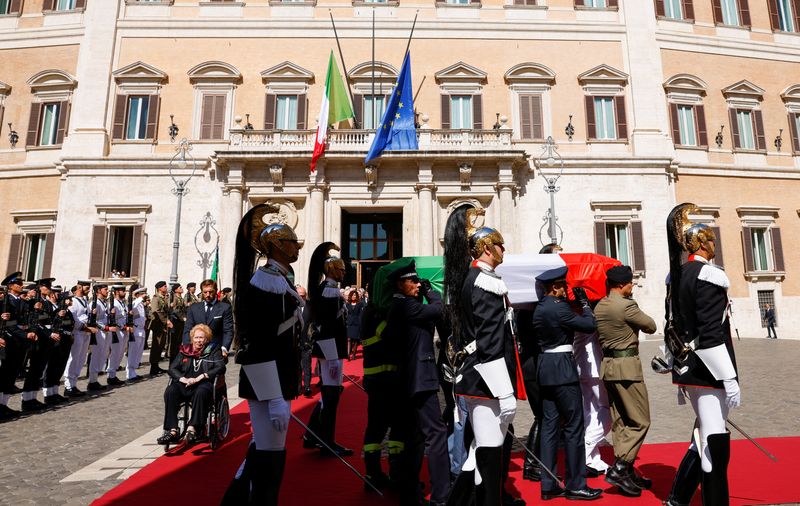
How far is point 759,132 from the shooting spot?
2086 cm

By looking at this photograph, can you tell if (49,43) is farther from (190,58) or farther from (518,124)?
(518,124)

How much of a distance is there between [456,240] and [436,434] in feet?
5.12

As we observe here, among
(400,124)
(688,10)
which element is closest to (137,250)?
(400,124)

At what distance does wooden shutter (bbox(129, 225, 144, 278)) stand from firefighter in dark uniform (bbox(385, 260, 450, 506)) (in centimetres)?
1685

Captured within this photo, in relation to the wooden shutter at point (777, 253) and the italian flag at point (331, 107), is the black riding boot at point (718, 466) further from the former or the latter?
the wooden shutter at point (777, 253)

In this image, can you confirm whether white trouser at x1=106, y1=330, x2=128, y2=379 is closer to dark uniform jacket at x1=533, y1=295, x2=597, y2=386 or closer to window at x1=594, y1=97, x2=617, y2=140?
dark uniform jacket at x1=533, y1=295, x2=597, y2=386

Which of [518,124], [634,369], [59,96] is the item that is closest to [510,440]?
[634,369]

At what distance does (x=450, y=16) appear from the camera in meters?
20.3

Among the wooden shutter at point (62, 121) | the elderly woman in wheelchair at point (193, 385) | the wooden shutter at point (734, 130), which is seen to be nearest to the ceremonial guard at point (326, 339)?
the elderly woman in wheelchair at point (193, 385)

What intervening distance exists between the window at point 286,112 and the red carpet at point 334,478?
15659 mm

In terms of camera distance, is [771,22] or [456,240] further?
[771,22]

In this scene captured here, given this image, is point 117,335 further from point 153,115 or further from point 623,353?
Result: point 153,115

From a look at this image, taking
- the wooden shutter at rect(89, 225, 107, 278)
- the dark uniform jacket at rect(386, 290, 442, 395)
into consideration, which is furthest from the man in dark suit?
the wooden shutter at rect(89, 225, 107, 278)

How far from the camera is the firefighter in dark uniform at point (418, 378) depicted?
3750 millimetres
